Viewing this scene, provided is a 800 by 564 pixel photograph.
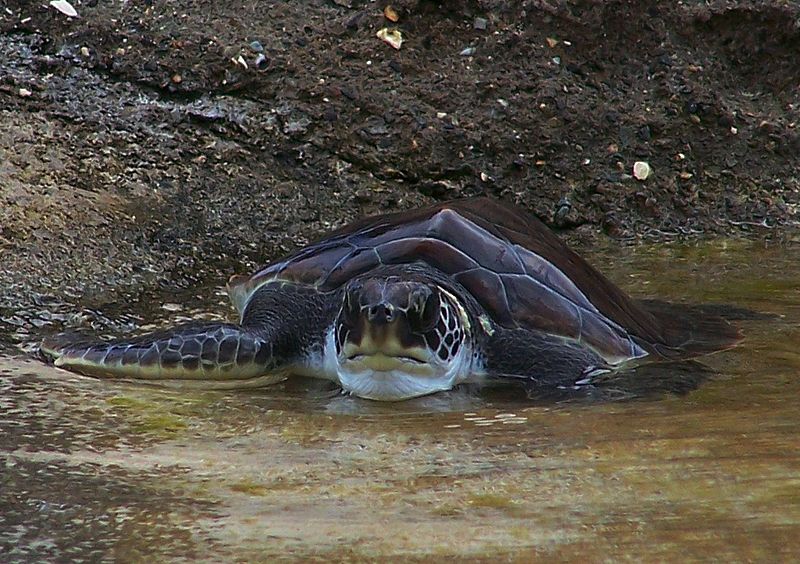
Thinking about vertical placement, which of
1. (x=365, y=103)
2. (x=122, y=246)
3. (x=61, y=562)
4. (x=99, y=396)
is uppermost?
(x=365, y=103)

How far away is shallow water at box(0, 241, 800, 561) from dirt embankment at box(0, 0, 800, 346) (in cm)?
187

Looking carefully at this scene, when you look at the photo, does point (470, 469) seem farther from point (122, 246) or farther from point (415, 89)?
point (415, 89)

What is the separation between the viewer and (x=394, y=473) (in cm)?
238

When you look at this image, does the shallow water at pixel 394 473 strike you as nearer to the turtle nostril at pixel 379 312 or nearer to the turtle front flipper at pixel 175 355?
the turtle front flipper at pixel 175 355

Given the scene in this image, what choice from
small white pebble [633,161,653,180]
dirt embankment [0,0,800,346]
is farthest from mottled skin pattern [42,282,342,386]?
small white pebble [633,161,653,180]

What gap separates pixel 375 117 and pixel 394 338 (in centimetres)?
287

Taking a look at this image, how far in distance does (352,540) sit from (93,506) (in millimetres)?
512

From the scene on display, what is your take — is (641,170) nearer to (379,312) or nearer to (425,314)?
(425,314)

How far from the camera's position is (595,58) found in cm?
671

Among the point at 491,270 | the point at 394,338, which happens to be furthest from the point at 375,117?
the point at 394,338

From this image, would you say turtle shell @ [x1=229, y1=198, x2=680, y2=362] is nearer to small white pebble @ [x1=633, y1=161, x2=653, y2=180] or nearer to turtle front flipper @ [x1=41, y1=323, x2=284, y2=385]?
turtle front flipper @ [x1=41, y1=323, x2=284, y2=385]

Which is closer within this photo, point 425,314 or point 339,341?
point 425,314

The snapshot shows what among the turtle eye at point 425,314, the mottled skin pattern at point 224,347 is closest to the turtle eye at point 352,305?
the turtle eye at point 425,314

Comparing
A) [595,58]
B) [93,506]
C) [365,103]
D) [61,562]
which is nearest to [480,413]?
[93,506]
